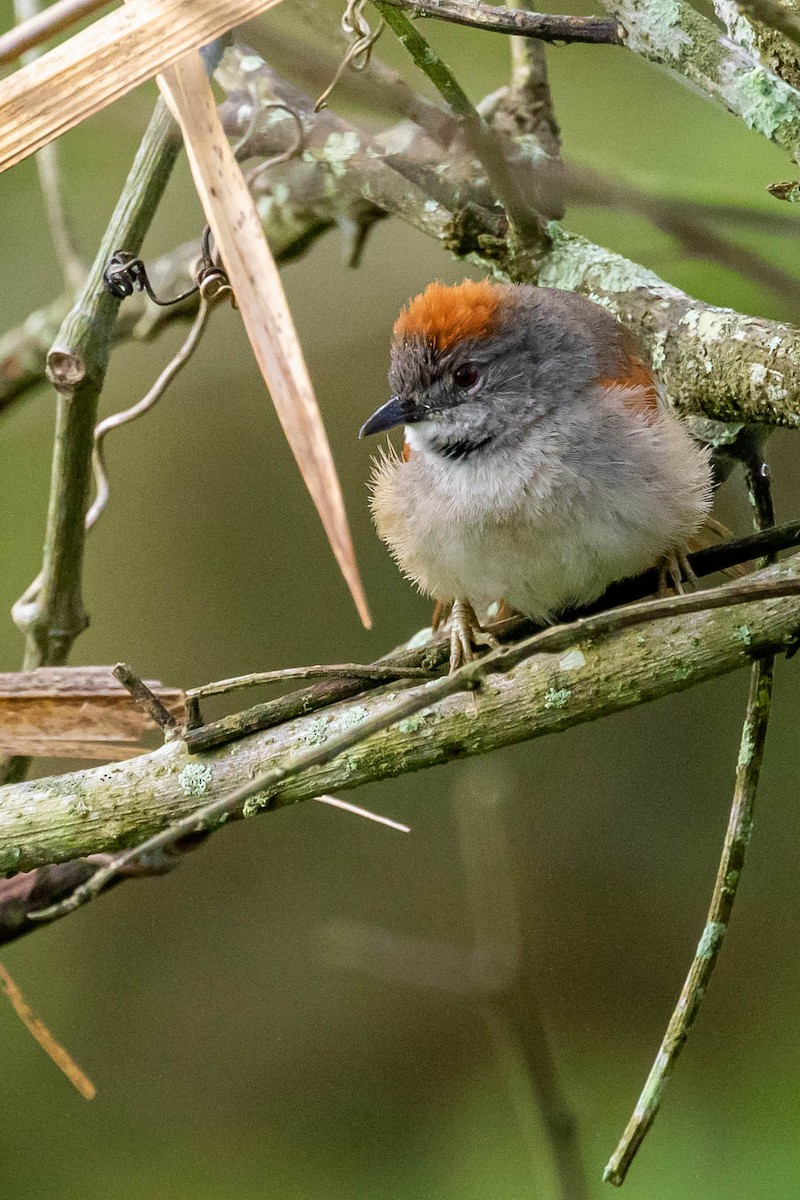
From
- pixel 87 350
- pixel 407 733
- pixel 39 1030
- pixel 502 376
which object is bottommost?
pixel 39 1030

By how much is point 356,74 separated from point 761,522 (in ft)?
3.57

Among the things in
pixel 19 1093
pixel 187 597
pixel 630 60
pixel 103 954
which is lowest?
pixel 19 1093

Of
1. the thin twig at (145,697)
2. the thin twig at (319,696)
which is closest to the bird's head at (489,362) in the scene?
the thin twig at (319,696)

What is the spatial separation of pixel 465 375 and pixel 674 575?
25.2 inches

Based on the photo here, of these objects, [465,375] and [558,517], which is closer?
[558,517]

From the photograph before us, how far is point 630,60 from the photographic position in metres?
2.98

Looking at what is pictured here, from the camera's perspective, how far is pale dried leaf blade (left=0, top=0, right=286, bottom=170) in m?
1.10

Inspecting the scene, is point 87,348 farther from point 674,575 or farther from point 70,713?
point 674,575

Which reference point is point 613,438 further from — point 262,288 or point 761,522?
point 262,288

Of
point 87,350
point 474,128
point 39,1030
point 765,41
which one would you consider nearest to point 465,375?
point 474,128

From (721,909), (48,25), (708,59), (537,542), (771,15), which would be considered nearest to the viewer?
(48,25)

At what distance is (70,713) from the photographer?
6.16ft

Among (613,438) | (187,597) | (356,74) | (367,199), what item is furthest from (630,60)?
(187,597)

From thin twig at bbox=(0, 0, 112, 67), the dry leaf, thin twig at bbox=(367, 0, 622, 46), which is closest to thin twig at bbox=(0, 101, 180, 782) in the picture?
the dry leaf
